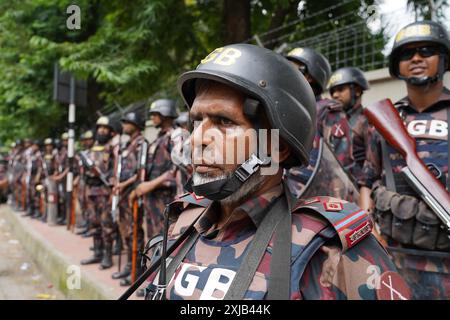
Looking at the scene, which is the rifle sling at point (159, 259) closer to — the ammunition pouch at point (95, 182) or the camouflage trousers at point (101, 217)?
the camouflage trousers at point (101, 217)

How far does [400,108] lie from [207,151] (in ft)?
6.23

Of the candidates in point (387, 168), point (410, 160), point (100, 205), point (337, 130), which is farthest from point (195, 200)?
point (100, 205)

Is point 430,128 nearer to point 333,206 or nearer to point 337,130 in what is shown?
point 337,130

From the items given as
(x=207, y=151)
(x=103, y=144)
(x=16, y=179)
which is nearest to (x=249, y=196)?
(x=207, y=151)

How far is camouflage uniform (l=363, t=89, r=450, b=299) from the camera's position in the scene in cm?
262

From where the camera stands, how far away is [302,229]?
1402mm

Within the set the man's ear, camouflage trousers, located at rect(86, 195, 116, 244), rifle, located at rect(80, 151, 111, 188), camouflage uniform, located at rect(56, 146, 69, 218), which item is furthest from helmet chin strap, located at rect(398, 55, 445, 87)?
camouflage uniform, located at rect(56, 146, 69, 218)

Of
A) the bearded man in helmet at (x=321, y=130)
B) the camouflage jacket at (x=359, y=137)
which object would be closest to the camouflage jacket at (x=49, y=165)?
the camouflage jacket at (x=359, y=137)

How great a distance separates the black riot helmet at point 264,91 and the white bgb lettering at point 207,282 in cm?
24

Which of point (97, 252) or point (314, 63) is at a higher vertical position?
point (314, 63)

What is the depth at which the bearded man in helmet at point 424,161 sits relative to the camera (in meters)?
2.63

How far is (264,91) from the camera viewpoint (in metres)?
1.50

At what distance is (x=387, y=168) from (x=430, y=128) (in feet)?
1.15

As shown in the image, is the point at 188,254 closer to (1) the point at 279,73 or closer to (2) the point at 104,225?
(1) the point at 279,73
